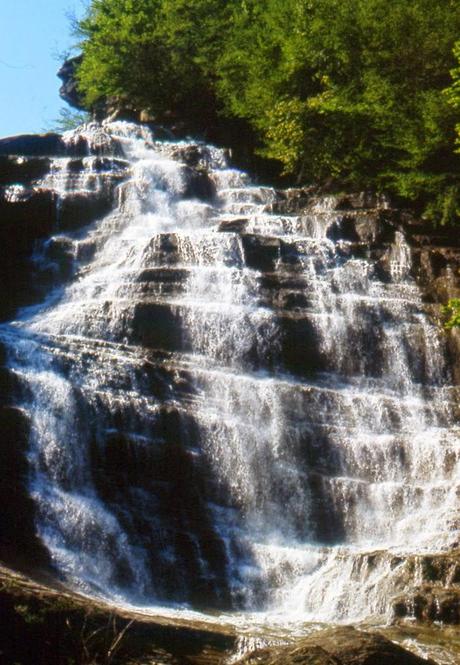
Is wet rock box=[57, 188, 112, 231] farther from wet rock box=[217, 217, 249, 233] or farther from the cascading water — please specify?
wet rock box=[217, 217, 249, 233]

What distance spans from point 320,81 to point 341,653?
22.1 meters

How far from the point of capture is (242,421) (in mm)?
16375

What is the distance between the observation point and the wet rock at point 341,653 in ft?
25.4

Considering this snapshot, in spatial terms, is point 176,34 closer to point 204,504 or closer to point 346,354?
point 346,354

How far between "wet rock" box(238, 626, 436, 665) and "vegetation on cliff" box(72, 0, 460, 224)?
590 inches

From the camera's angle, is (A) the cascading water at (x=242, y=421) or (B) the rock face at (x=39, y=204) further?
(B) the rock face at (x=39, y=204)

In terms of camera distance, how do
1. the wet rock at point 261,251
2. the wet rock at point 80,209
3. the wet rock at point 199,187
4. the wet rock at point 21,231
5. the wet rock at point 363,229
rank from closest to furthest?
the wet rock at point 261,251 → the wet rock at point 363,229 → the wet rock at point 21,231 → the wet rock at point 80,209 → the wet rock at point 199,187

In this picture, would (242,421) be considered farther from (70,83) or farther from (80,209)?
(70,83)

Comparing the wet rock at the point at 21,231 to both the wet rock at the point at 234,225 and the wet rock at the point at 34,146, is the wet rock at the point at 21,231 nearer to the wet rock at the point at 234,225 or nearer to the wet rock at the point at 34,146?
the wet rock at the point at 34,146

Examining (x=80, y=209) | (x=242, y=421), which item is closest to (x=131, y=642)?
(x=242, y=421)

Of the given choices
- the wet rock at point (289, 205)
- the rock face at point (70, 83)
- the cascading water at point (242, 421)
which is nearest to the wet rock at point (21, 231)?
the cascading water at point (242, 421)

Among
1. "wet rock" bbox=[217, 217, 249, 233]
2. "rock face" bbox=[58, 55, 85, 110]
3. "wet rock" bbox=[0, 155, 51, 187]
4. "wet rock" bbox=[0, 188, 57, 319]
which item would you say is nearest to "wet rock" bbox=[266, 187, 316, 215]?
"wet rock" bbox=[217, 217, 249, 233]

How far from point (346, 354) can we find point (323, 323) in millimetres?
874

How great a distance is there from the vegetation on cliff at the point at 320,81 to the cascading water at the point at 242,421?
165 inches
